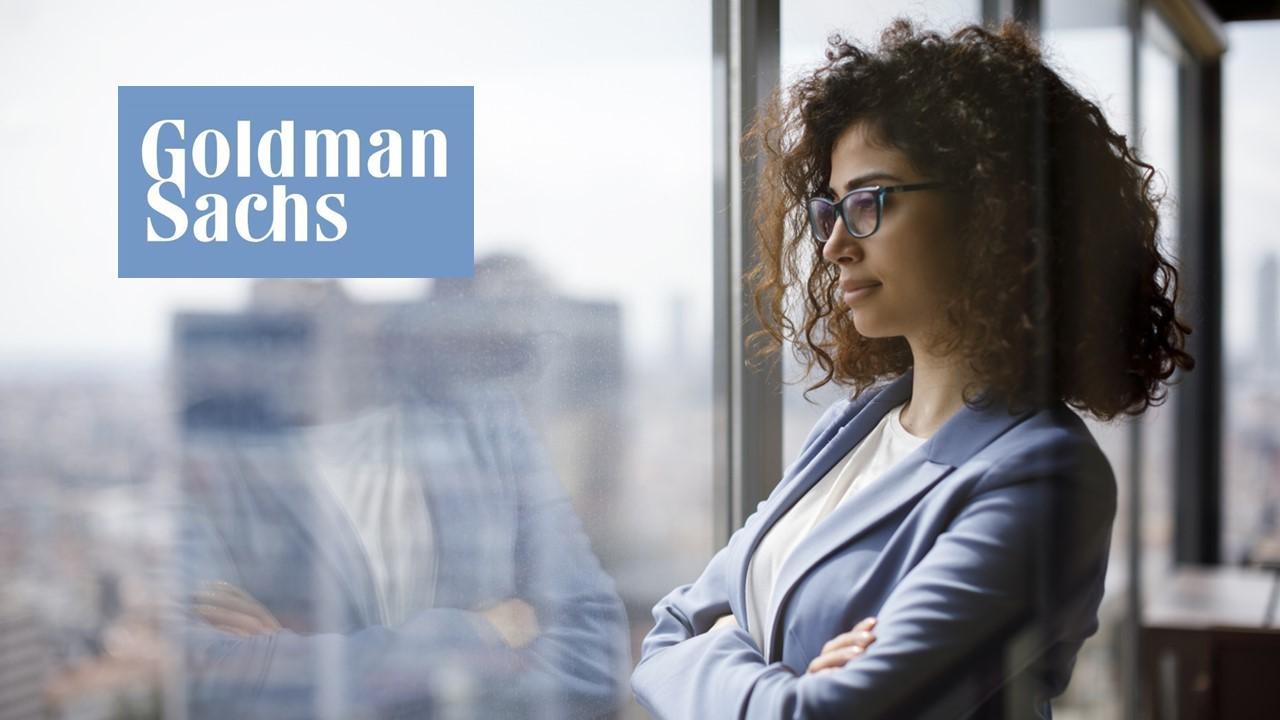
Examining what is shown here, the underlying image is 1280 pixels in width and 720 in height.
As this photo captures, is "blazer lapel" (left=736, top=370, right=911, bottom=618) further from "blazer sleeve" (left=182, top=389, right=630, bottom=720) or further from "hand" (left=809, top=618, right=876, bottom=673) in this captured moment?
"blazer sleeve" (left=182, top=389, right=630, bottom=720)

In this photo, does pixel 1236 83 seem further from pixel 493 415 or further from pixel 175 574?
pixel 175 574

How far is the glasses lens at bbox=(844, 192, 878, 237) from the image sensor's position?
1.09m

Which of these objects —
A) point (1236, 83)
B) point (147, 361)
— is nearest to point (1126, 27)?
point (1236, 83)

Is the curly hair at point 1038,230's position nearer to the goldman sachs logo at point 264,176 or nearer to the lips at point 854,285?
the lips at point 854,285

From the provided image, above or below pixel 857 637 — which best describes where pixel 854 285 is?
above

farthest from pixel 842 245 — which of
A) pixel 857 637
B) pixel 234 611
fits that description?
pixel 234 611

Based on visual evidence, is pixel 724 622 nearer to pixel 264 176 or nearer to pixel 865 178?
pixel 865 178

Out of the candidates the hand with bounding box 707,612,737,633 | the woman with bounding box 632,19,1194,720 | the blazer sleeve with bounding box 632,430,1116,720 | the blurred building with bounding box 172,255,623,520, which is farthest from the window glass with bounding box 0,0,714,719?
the blazer sleeve with bounding box 632,430,1116,720

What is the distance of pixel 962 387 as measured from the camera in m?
1.09

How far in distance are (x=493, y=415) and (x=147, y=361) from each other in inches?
15.6

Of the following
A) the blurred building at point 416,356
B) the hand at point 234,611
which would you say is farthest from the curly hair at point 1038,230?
the hand at point 234,611

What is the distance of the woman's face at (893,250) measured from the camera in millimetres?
1065

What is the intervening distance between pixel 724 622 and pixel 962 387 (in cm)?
35

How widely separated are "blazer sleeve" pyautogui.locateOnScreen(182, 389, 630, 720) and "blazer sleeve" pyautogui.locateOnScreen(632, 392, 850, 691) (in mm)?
112
